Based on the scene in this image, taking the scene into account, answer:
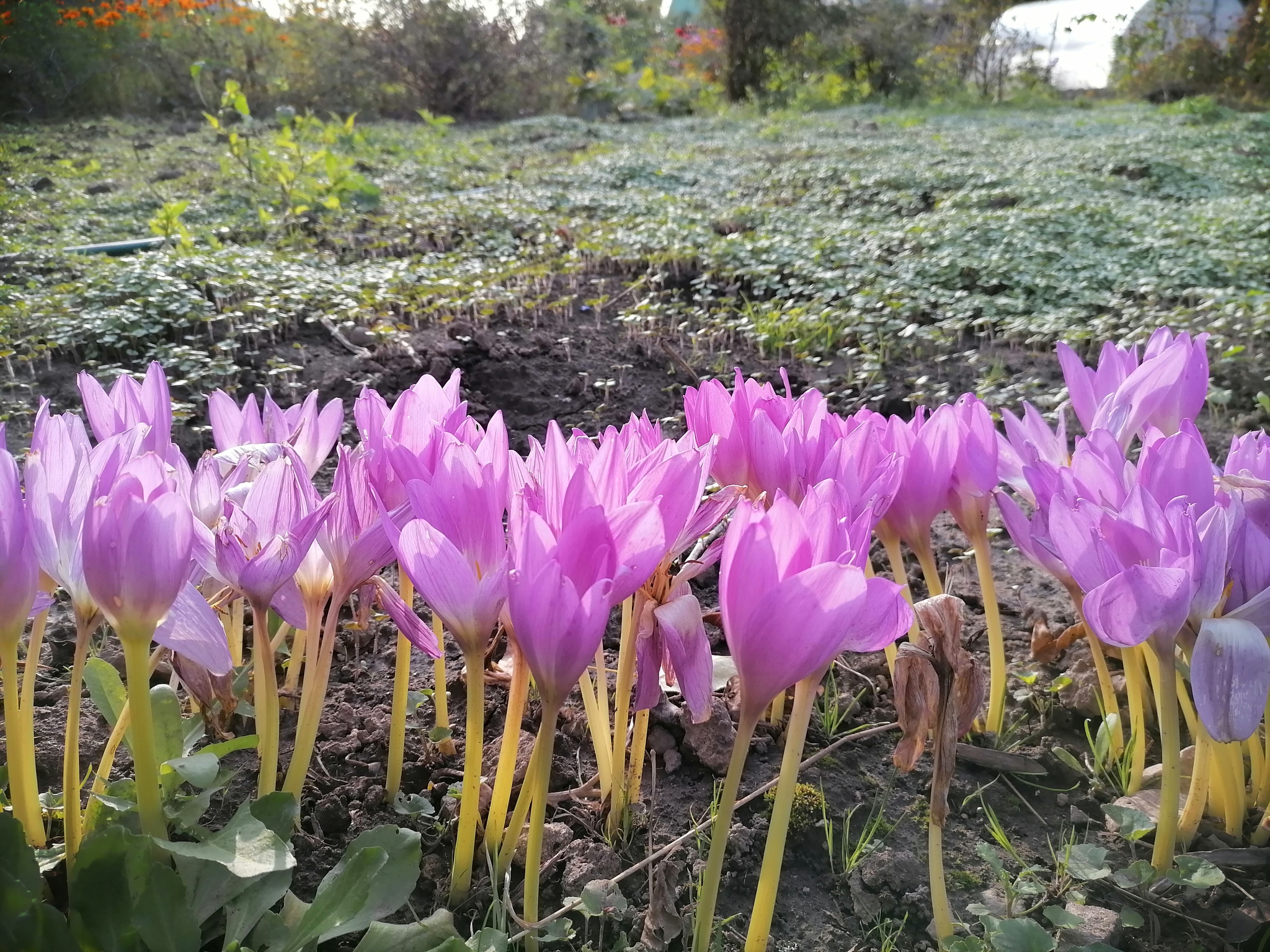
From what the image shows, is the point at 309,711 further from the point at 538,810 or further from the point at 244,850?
the point at 538,810

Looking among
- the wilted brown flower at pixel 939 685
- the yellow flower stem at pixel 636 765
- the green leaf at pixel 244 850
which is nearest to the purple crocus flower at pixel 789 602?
the wilted brown flower at pixel 939 685

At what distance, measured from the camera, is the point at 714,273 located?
495 cm

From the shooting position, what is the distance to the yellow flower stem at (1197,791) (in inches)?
47.6

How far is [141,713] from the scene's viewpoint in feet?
2.97

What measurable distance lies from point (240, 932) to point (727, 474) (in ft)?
2.72

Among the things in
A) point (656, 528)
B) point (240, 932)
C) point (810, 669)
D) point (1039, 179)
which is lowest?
point (240, 932)

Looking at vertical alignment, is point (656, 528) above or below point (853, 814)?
above

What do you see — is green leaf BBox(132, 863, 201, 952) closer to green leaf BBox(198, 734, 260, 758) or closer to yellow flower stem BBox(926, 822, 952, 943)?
green leaf BBox(198, 734, 260, 758)

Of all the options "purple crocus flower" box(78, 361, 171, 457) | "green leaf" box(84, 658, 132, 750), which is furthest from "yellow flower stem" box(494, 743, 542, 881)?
"purple crocus flower" box(78, 361, 171, 457)

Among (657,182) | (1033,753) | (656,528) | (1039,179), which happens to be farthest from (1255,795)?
(657,182)

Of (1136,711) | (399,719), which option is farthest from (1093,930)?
(399,719)

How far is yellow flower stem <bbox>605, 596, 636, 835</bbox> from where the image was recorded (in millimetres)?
1237

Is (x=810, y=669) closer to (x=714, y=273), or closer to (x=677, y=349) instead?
(x=677, y=349)

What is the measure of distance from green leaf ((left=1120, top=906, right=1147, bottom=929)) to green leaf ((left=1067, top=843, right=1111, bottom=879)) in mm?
46
